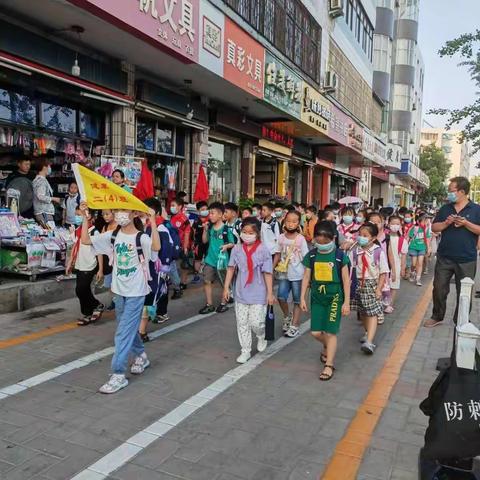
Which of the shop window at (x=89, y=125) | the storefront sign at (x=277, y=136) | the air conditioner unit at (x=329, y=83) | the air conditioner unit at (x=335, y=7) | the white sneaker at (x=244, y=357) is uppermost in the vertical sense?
the air conditioner unit at (x=335, y=7)

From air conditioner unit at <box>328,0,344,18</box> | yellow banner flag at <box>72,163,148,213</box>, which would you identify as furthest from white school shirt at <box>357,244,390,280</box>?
air conditioner unit at <box>328,0,344,18</box>

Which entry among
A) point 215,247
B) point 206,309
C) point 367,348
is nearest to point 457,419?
point 367,348

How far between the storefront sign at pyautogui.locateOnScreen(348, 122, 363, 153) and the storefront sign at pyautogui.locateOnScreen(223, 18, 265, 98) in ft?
29.7

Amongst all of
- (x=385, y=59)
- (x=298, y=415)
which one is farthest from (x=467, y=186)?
(x=385, y=59)

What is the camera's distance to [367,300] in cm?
560

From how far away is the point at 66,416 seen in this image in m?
3.66

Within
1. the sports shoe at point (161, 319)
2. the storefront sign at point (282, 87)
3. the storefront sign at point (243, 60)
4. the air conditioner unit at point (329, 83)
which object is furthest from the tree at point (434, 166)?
the sports shoe at point (161, 319)

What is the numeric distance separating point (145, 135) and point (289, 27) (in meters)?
7.45

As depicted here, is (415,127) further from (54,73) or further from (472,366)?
(472,366)

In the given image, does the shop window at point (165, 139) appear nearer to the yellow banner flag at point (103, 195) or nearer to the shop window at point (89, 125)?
the shop window at point (89, 125)

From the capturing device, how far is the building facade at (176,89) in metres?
7.89

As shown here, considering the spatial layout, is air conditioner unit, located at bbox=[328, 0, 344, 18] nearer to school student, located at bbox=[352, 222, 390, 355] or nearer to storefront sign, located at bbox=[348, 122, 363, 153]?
storefront sign, located at bbox=[348, 122, 363, 153]

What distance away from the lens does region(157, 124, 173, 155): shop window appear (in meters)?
11.9

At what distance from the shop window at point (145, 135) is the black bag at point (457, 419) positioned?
9516 mm
